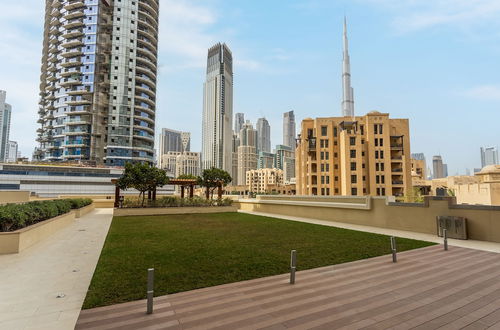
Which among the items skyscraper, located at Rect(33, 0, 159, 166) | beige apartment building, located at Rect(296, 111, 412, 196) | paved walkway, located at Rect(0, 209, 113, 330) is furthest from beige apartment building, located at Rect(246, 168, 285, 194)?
paved walkway, located at Rect(0, 209, 113, 330)

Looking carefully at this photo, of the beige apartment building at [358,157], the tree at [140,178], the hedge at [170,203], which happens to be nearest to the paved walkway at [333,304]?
the tree at [140,178]

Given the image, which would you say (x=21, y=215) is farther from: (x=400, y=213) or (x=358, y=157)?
(x=358, y=157)

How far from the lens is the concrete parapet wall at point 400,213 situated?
40.6ft

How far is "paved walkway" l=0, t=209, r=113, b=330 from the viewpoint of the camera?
16.1ft

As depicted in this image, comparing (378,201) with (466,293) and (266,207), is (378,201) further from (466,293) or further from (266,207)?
(266,207)

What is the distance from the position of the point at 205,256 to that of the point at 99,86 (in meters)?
81.0

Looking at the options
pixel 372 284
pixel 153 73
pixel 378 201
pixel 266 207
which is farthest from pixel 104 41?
pixel 372 284

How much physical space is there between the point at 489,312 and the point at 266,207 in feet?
84.7

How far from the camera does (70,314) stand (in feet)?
16.7

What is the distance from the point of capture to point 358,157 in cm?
6231

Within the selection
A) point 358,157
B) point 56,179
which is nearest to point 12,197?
point 56,179

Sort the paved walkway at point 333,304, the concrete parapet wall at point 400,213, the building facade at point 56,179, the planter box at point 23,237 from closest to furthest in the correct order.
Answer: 1. the paved walkway at point 333,304
2. the planter box at point 23,237
3. the concrete parapet wall at point 400,213
4. the building facade at point 56,179

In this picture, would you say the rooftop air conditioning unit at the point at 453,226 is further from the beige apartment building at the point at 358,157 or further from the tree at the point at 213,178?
the beige apartment building at the point at 358,157

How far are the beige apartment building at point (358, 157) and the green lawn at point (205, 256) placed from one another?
5217 centimetres
